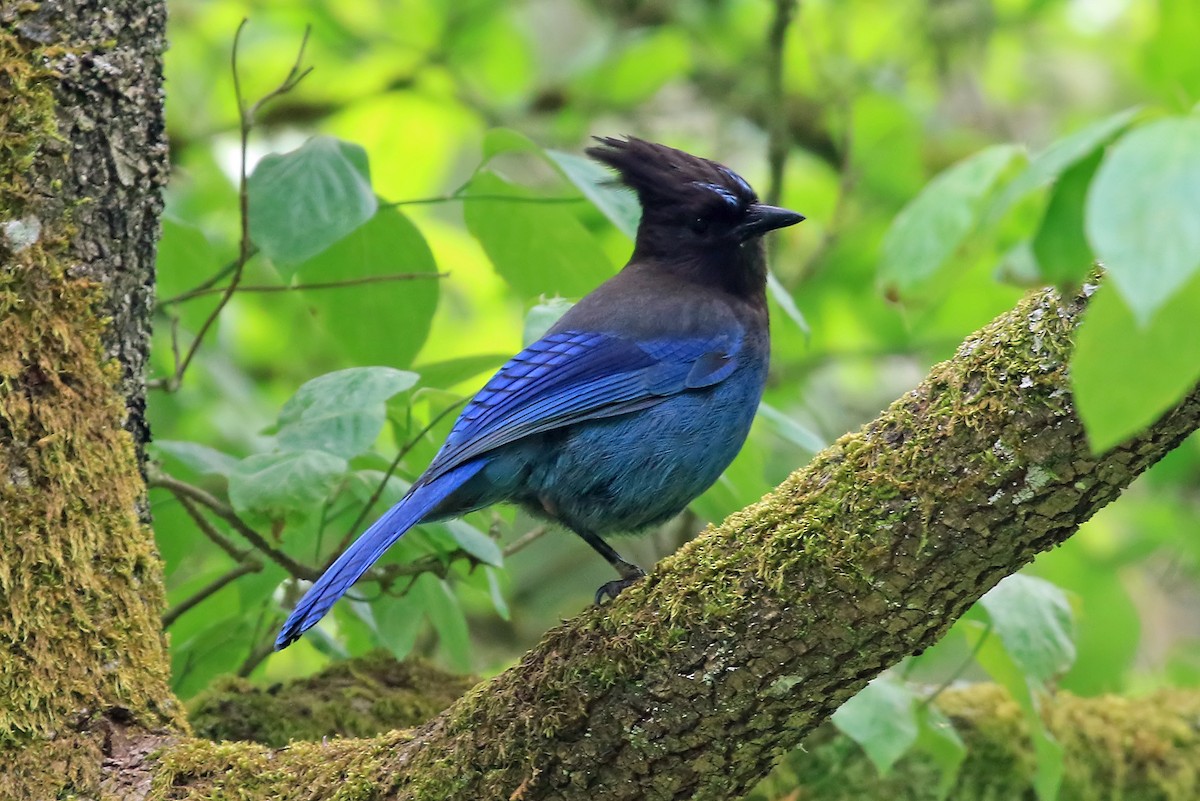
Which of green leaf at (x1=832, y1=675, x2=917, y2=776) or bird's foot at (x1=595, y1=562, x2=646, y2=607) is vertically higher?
bird's foot at (x1=595, y1=562, x2=646, y2=607)

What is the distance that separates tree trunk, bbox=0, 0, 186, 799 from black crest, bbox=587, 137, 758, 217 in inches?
55.7

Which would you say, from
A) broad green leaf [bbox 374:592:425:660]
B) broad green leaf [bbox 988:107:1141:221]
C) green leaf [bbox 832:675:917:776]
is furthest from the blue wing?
broad green leaf [bbox 988:107:1141:221]

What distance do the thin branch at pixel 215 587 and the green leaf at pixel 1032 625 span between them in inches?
69.6

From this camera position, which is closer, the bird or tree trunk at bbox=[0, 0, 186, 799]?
tree trunk at bbox=[0, 0, 186, 799]

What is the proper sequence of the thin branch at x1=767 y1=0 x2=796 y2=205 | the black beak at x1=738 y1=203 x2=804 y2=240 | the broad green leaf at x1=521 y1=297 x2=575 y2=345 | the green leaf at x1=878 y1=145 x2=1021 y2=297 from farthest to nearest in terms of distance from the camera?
the thin branch at x1=767 y1=0 x2=796 y2=205 → the black beak at x1=738 y1=203 x2=804 y2=240 → the green leaf at x1=878 y1=145 x2=1021 y2=297 → the broad green leaf at x1=521 y1=297 x2=575 y2=345

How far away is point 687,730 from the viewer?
2.23 meters

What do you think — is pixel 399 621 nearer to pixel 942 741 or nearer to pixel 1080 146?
pixel 942 741

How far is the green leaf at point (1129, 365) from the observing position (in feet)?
3.68

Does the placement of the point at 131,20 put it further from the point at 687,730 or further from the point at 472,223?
the point at 687,730

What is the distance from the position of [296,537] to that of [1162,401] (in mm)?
2468

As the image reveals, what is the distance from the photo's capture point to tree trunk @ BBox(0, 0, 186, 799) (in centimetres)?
255

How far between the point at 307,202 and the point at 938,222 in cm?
166

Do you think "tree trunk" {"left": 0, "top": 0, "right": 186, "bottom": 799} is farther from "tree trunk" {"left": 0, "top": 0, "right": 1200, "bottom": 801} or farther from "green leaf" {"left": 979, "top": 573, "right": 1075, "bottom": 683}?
"green leaf" {"left": 979, "top": 573, "right": 1075, "bottom": 683}

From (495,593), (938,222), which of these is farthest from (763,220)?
(495,593)
